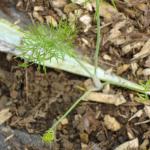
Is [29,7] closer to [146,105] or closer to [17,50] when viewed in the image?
[17,50]

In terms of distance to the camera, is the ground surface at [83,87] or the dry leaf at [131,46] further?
the dry leaf at [131,46]

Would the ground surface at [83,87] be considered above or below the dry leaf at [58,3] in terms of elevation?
below

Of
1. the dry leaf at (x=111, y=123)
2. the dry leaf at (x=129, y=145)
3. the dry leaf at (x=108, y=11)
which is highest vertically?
the dry leaf at (x=108, y=11)

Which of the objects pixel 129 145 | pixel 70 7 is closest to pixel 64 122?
pixel 129 145

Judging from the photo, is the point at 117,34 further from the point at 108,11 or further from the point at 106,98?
the point at 106,98

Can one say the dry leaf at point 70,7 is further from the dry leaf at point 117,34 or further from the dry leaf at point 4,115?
the dry leaf at point 4,115

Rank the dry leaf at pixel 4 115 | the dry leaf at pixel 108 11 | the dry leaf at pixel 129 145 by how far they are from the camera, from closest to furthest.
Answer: the dry leaf at pixel 129 145
the dry leaf at pixel 4 115
the dry leaf at pixel 108 11

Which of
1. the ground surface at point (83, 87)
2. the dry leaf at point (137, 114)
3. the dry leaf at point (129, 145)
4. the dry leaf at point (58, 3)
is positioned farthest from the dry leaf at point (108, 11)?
the dry leaf at point (129, 145)

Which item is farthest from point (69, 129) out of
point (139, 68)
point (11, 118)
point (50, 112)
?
point (139, 68)

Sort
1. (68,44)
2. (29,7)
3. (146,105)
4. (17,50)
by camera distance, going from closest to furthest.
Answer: (68,44)
(146,105)
(17,50)
(29,7)
